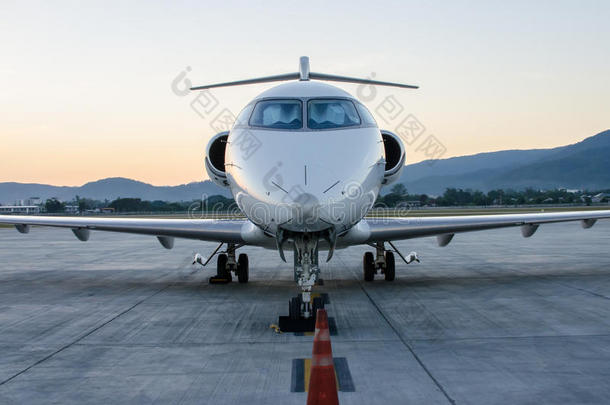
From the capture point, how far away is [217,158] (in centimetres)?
1015

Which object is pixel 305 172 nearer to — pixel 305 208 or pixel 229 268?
pixel 305 208

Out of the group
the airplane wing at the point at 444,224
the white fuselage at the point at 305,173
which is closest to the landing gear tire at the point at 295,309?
the white fuselage at the point at 305,173

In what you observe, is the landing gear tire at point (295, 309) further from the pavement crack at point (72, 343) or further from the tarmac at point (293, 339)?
the pavement crack at point (72, 343)

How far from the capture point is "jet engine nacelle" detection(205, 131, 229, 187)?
10.0m

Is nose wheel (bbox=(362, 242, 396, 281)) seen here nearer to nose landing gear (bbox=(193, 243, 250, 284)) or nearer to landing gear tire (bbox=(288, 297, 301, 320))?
nose landing gear (bbox=(193, 243, 250, 284))

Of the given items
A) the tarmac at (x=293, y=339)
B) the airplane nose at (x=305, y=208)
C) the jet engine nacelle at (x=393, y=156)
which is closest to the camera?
the tarmac at (x=293, y=339)

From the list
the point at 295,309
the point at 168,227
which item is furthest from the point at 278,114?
the point at 168,227

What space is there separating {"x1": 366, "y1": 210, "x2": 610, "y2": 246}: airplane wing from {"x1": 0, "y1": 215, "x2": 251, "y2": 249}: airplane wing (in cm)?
244

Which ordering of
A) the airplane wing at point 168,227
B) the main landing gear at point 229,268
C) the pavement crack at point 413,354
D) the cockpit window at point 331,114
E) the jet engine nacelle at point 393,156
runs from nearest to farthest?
the pavement crack at point 413,354
the cockpit window at point 331,114
the jet engine nacelle at point 393,156
the airplane wing at point 168,227
the main landing gear at point 229,268

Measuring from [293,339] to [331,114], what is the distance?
10.3 ft

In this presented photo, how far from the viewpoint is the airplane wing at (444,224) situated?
424 inches

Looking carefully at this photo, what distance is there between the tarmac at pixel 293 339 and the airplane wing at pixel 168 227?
1.04 m

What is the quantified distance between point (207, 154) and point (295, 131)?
270 cm

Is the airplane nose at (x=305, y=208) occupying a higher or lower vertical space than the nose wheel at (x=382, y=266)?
higher
